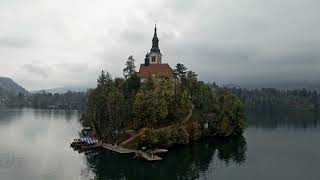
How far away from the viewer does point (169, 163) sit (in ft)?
248

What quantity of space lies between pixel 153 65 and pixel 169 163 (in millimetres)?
51756

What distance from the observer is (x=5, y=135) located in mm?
115188

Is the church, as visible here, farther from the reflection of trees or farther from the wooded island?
the reflection of trees

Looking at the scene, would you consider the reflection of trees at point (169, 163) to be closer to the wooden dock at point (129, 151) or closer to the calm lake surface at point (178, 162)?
the calm lake surface at point (178, 162)

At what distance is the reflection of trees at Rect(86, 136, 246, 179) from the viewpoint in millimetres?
67000

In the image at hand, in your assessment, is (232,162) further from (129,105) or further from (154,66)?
(154,66)

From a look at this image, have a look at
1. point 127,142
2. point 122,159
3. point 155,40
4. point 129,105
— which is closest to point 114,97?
point 129,105

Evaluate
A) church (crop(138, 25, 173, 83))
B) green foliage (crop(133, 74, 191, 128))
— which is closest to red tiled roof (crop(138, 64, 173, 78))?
church (crop(138, 25, 173, 83))

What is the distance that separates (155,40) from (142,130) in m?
50.2

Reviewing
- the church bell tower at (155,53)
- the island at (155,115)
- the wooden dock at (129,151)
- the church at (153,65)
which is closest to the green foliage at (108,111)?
the island at (155,115)

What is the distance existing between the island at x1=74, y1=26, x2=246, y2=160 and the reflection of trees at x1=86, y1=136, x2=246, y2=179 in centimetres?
329

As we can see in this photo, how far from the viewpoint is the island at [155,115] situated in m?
88.8

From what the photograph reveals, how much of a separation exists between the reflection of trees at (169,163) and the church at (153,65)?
31009 mm

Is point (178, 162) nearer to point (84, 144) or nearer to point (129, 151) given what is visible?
point (129, 151)
